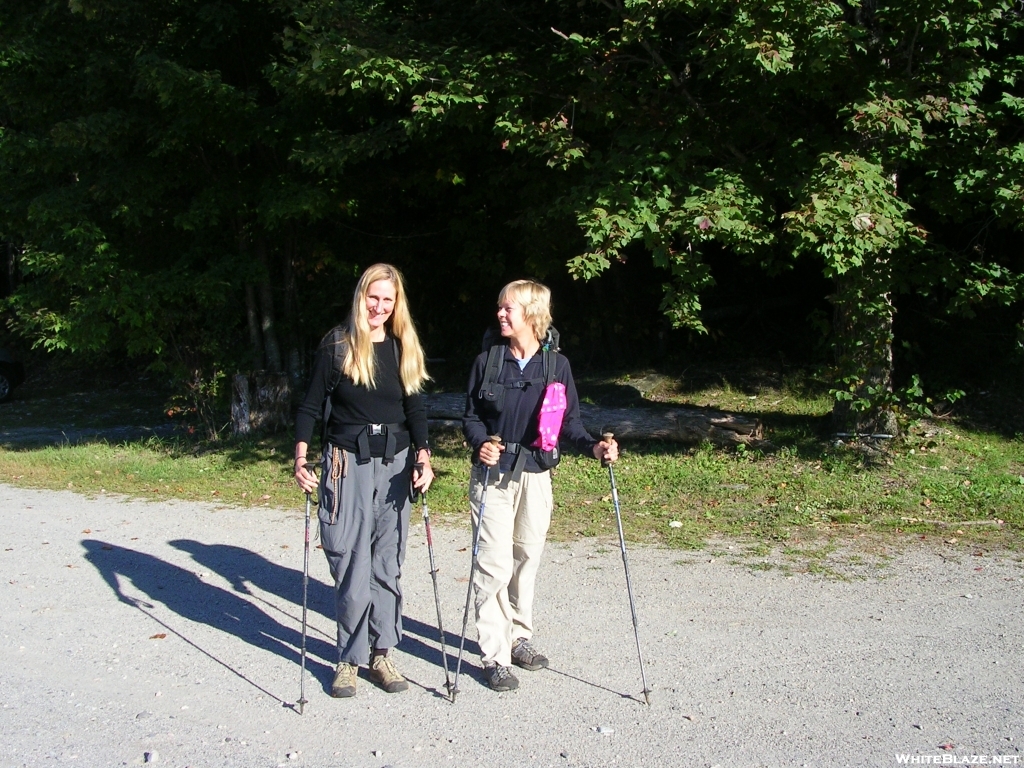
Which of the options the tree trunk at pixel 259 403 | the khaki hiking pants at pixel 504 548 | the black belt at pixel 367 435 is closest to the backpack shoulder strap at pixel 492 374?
the khaki hiking pants at pixel 504 548

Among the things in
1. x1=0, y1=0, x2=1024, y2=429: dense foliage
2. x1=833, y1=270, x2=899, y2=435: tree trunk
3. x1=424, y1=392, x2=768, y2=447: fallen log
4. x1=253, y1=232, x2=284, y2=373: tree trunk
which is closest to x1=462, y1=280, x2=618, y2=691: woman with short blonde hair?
x1=0, y1=0, x2=1024, y2=429: dense foliage

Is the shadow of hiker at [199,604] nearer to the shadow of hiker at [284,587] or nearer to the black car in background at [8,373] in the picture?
the shadow of hiker at [284,587]

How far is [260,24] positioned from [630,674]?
29.8 feet

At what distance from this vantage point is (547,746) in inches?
157

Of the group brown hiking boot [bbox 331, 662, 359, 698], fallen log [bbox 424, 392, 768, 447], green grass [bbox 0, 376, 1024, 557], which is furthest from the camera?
fallen log [bbox 424, 392, 768, 447]

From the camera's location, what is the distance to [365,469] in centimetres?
470

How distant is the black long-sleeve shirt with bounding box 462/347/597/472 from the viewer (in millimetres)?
4672

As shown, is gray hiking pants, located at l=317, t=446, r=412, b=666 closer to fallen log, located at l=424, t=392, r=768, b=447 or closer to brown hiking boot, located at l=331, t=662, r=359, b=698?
brown hiking boot, located at l=331, t=662, r=359, b=698

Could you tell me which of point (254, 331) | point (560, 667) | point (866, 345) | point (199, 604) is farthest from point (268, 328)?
point (560, 667)

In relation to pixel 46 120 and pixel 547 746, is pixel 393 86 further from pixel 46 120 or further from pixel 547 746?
pixel 547 746

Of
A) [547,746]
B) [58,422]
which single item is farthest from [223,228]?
[547,746]

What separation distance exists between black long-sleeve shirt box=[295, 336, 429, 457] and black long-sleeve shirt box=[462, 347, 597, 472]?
353mm

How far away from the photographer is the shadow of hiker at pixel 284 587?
5195 mm

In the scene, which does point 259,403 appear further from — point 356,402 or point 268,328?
point 356,402
